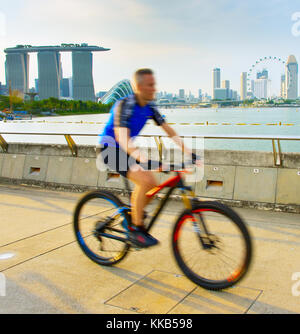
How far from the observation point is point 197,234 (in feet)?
12.6

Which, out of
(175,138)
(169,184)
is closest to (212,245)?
(169,184)

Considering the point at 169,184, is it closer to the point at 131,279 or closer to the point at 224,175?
the point at 131,279

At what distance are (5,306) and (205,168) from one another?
15.4 ft

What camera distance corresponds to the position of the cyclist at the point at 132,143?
3924mm

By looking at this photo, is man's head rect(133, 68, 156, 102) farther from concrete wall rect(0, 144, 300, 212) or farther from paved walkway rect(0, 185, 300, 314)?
concrete wall rect(0, 144, 300, 212)

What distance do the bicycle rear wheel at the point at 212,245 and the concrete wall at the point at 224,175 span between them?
321 centimetres

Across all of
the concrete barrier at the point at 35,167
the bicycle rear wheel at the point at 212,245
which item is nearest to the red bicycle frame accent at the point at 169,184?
the bicycle rear wheel at the point at 212,245

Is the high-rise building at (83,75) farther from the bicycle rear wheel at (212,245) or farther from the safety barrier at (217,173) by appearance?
the bicycle rear wheel at (212,245)

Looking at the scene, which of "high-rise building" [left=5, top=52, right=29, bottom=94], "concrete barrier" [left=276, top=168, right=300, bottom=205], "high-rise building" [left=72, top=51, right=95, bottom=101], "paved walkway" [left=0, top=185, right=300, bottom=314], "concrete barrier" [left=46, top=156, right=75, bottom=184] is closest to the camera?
"paved walkway" [left=0, top=185, right=300, bottom=314]

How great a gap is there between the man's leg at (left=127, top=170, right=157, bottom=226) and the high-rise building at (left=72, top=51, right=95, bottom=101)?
15913cm

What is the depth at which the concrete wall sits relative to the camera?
6.86 m

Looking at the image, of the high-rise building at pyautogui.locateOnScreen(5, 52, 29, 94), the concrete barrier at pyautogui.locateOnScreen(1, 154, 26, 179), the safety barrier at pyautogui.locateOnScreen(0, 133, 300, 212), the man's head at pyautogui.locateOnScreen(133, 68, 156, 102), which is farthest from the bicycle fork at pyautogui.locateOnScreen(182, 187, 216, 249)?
the high-rise building at pyautogui.locateOnScreen(5, 52, 29, 94)

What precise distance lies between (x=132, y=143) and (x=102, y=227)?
108 centimetres
